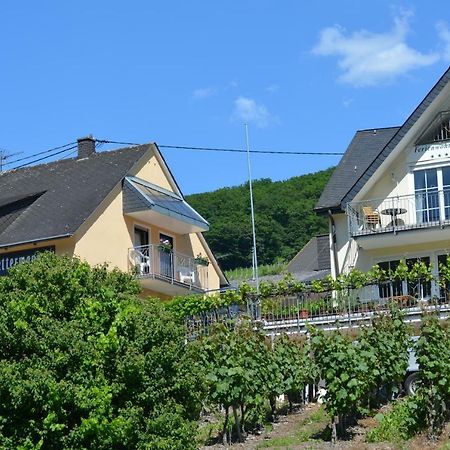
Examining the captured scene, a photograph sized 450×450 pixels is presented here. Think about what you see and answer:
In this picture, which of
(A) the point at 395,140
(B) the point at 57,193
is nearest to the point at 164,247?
(B) the point at 57,193

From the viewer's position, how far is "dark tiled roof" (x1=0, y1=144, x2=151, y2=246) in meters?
33.8

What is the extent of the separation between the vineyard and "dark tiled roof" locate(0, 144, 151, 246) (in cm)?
1233

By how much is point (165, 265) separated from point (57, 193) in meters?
4.24

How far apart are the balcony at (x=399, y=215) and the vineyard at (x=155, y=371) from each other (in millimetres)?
8525

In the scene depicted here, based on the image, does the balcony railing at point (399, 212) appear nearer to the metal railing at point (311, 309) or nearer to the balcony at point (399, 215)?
the balcony at point (399, 215)

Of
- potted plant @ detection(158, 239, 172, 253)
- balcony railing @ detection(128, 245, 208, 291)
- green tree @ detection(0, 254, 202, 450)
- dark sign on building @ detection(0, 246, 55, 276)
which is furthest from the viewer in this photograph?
potted plant @ detection(158, 239, 172, 253)

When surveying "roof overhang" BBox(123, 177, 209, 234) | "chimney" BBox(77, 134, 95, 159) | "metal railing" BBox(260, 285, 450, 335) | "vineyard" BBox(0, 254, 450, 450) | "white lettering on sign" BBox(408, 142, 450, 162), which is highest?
"chimney" BBox(77, 134, 95, 159)

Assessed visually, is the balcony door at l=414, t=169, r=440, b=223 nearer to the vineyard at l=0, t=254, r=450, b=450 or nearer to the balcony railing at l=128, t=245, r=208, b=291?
the balcony railing at l=128, t=245, r=208, b=291

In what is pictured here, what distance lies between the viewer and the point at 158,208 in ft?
117

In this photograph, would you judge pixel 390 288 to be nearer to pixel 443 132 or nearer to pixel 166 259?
pixel 443 132

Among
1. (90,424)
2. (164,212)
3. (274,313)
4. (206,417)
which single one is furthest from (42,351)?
(164,212)

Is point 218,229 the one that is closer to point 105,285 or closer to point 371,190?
point 371,190

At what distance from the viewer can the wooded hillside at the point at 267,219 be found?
235ft

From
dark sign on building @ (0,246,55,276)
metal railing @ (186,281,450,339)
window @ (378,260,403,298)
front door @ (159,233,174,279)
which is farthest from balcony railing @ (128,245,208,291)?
window @ (378,260,403,298)
